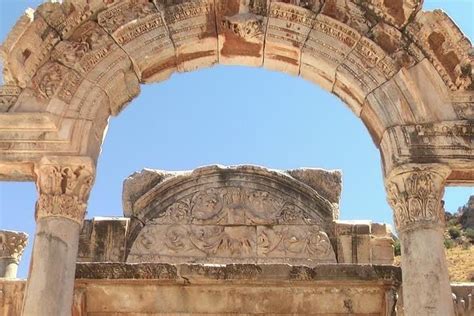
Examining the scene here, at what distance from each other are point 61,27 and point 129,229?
4905 mm

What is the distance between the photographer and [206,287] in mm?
11641

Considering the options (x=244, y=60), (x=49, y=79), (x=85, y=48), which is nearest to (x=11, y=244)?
(x=49, y=79)

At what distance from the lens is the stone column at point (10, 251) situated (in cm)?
1343

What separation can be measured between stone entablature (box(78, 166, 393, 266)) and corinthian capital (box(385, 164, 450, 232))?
438 cm

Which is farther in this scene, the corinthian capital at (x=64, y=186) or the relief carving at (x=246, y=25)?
the relief carving at (x=246, y=25)

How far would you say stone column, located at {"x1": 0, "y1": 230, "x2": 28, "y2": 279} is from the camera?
1343cm

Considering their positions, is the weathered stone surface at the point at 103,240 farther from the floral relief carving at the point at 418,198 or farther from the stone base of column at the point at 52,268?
the floral relief carving at the point at 418,198

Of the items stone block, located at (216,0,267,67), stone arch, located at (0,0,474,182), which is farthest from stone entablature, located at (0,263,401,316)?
stone block, located at (216,0,267,67)

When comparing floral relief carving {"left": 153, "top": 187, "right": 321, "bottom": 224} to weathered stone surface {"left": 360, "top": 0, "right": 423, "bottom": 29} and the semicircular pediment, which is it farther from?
weathered stone surface {"left": 360, "top": 0, "right": 423, "bottom": 29}

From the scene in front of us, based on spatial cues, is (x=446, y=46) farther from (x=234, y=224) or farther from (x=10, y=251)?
(x=10, y=251)

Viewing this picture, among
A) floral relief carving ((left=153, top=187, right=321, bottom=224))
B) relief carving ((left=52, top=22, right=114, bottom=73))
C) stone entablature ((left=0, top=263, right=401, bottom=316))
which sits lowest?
stone entablature ((left=0, top=263, right=401, bottom=316))

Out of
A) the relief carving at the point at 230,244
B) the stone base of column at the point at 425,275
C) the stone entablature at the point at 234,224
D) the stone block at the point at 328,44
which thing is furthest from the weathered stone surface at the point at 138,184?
the stone base of column at the point at 425,275

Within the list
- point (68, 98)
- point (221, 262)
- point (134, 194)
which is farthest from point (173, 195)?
point (68, 98)

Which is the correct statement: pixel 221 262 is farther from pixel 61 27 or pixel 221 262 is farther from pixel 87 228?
pixel 61 27
